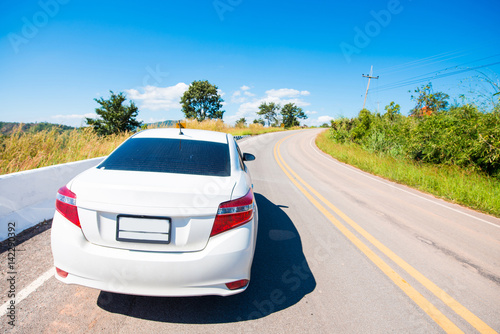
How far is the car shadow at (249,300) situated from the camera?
1886mm

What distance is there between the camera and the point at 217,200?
5.68ft

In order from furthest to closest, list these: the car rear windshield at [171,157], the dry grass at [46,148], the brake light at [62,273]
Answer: the dry grass at [46,148], the car rear windshield at [171,157], the brake light at [62,273]

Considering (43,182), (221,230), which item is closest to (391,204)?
(221,230)

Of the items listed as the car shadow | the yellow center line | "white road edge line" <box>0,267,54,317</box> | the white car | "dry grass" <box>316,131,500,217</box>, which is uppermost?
the white car

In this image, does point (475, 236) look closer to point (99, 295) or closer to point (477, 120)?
point (99, 295)

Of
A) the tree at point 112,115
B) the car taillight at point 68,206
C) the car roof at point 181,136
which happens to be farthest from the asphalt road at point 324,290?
the tree at point 112,115

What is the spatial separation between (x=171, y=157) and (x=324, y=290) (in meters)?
2.15

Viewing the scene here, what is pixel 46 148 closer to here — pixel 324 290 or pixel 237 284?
pixel 237 284

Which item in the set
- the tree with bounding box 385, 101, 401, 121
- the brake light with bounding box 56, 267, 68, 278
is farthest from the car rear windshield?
the tree with bounding box 385, 101, 401, 121

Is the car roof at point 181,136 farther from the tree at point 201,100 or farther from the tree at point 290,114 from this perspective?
the tree at point 290,114

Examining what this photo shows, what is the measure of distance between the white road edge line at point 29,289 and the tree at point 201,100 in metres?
44.4

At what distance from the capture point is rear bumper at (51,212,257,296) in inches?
62.6

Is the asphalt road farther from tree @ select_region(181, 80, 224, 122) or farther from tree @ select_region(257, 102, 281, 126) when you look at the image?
tree @ select_region(257, 102, 281, 126)

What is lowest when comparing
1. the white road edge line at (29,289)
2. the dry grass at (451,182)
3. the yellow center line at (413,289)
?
the white road edge line at (29,289)
